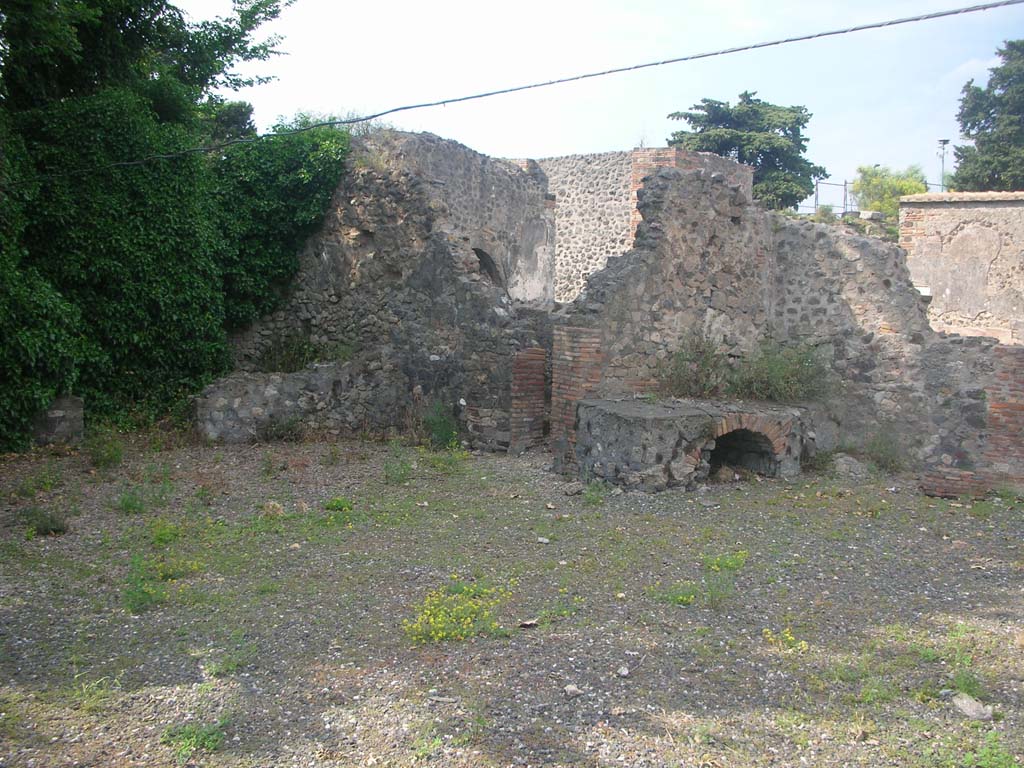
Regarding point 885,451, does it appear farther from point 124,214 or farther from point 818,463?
point 124,214

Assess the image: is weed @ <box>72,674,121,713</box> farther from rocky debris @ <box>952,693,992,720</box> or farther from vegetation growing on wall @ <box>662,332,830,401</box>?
vegetation growing on wall @ <box>662,332,830,401</box>

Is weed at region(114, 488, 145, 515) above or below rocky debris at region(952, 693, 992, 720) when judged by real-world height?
above

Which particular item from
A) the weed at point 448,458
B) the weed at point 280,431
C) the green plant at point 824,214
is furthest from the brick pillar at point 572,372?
the green plant at point 824,214

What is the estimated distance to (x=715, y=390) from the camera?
10000 millimetres

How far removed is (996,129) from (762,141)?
10.2 m

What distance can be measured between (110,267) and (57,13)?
115 inches

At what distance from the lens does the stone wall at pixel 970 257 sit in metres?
17.2

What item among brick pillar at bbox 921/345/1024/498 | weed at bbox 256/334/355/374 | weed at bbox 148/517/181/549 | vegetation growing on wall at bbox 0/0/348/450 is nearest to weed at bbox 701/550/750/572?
brick pillar at bbox 921/345/1024/498

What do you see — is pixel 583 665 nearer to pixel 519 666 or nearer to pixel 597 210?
pixel 519 666

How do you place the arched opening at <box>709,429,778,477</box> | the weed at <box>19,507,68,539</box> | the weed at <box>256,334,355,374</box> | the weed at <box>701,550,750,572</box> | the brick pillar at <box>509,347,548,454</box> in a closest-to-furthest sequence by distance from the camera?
1. the weed at <box>701,550,750,572</box>
2. the weed at <box>19,507,68,539</box>
3. the arched opening at <box>709,429,778,477</box>
4. the brick pillar at <box>509,347,548,454</box>
5. the weed at <box>256,334,355,374</box>

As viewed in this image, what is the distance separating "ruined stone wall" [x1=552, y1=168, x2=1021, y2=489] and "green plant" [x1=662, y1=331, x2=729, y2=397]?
13 centimetres

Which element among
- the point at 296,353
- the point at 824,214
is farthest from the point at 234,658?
the point at 824,214

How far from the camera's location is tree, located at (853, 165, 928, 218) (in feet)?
125

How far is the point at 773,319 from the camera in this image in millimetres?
10961
